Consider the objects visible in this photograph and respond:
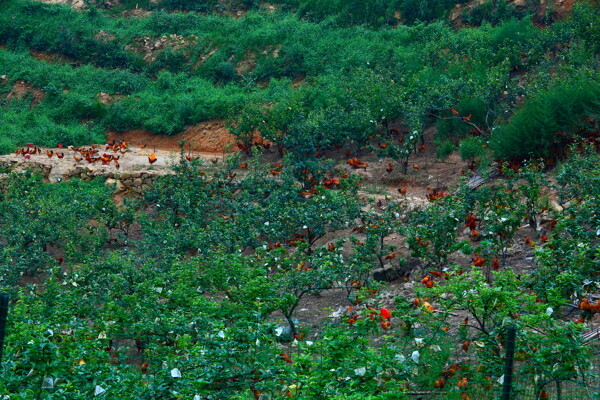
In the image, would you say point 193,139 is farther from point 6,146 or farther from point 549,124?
point 549,124

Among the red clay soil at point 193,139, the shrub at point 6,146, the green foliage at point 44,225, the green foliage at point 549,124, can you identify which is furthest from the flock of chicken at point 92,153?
the green foliage at point 549,124

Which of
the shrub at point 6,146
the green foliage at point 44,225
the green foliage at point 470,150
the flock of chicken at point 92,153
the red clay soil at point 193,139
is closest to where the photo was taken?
the green foliage at point 44,225

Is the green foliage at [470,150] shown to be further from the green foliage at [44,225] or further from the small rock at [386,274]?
the green foliage at [44,225]

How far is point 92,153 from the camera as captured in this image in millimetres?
15484

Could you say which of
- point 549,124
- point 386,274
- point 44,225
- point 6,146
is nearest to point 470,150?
point 549,124

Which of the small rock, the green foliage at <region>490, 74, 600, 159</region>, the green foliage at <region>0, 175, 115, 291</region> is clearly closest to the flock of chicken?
the green foliage at <region>0, 175, 115, 291</region>

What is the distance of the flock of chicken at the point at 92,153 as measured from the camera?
49.5 feet

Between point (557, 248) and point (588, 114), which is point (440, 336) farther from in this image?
point (588, 114)

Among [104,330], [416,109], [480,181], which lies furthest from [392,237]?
[104,330]

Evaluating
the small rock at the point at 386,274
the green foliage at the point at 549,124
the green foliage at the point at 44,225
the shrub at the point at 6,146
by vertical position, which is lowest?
the shrub at the point at 6,146

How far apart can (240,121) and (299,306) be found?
6601mm

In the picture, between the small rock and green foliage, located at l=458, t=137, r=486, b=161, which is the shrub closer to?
green foliage, located at l=458, t=137, r=486, b=161

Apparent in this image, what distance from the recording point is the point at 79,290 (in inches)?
357

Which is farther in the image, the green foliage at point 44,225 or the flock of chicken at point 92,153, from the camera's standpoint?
the flock of chicken at point 92,153
